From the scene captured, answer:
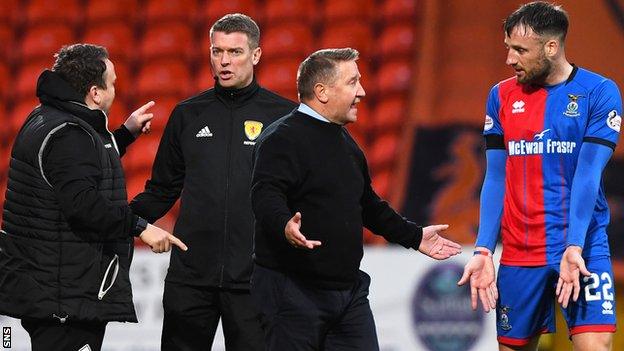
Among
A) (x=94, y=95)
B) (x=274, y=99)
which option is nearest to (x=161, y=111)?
(x=274, y=99)

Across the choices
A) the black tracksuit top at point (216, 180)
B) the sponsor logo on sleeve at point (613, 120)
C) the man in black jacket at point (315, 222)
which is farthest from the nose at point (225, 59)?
the sponsor logo on sleeve at point (613, 120)

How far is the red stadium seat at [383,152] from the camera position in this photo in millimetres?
6383

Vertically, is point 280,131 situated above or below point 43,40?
below

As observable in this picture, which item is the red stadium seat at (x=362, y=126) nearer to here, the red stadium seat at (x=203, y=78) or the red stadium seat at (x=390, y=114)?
the red stadium seat at (x=390, y=114)

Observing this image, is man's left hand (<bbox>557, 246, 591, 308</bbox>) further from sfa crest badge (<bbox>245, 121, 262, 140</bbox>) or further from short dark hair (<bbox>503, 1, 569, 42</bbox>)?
sfa crest badge (<bbox>245, 121, 262, 140</bbox>)

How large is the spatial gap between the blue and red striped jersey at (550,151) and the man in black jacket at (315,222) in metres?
0.56

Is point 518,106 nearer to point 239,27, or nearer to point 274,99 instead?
point 274,99

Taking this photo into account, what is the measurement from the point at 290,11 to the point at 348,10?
333 millimetres

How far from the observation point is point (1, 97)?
21.5ft

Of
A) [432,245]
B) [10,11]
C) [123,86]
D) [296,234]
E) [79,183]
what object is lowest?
[432,245]

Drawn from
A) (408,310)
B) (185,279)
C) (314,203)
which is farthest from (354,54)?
(408,310)

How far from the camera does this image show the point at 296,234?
3572mm

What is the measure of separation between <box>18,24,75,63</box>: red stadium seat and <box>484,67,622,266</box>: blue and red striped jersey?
330cm

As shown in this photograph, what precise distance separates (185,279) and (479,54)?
100 inches
